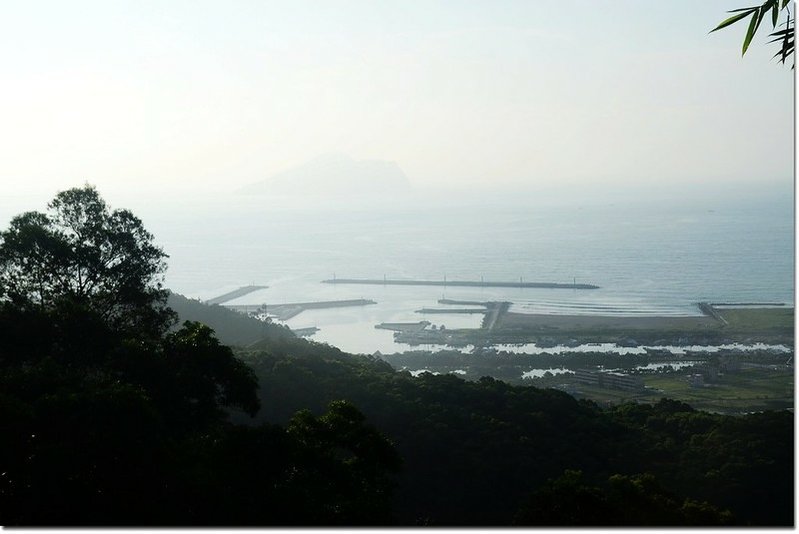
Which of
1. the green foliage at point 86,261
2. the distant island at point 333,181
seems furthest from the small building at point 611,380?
the distant island at point 333,181

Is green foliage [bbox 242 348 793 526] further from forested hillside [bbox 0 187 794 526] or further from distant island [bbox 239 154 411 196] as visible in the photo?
distant island [bbox 239 154 411 196]

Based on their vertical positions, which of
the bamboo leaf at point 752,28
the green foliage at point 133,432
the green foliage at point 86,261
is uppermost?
the bamboo leaf at point 752,28

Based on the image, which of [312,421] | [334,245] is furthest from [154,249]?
[334,245]

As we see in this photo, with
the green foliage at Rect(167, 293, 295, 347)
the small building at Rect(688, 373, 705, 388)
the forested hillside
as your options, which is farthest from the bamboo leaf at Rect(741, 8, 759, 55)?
the small building at Rect(688, 373, 705, 388)

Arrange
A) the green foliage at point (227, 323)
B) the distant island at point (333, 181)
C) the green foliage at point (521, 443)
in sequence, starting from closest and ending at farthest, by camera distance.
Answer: the green foliage at point (521, 443) → the green foliage at point (227, 323) → the distant island at point (333, 181)

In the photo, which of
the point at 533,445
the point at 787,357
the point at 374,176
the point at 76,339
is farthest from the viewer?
the point at 374,176

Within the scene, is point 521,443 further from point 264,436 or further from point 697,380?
point 697,380

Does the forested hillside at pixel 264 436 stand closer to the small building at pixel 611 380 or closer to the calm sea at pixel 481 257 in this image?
the small building at pixel 611 380

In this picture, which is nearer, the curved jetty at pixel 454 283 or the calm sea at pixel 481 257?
the calm sea at pixel 481 257

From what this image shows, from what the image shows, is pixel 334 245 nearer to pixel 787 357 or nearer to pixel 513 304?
pixel 513 304
